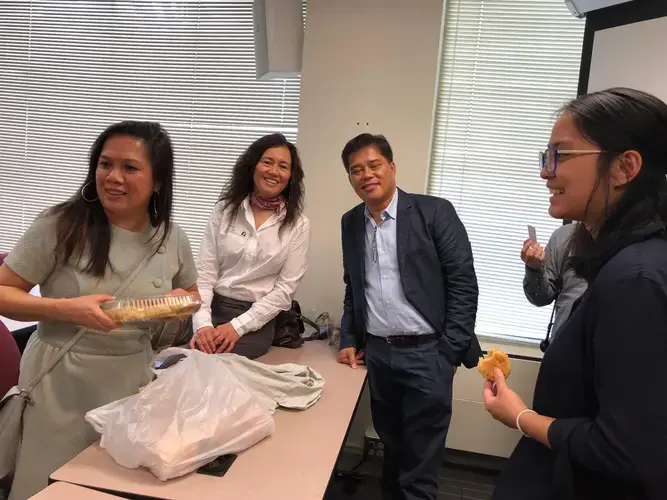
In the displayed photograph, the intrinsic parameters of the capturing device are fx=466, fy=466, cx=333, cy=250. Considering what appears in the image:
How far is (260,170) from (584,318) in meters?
1.59

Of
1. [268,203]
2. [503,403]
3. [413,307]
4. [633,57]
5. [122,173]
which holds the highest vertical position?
[633,57]

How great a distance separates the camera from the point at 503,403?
3.27 feet

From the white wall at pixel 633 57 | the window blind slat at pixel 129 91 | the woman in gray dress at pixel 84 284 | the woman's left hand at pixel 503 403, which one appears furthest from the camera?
the window blind slat at pixel 129 91

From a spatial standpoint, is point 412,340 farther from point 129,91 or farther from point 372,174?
point 129,91

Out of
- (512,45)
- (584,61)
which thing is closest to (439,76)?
(512,45)

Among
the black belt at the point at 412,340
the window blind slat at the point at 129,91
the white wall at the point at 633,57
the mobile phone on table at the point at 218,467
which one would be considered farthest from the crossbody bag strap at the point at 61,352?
the white wall at the point at 633,57

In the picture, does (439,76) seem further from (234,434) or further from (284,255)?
(234,434)

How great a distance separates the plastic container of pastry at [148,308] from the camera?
119 centimetres

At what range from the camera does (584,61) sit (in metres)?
2.47

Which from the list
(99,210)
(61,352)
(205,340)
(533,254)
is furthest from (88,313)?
(533,254)

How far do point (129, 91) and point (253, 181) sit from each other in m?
1.52

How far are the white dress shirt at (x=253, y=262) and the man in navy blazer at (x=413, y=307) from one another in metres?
0.33

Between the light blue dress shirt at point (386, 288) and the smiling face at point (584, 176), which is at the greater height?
the smiling face at point (584, 176)

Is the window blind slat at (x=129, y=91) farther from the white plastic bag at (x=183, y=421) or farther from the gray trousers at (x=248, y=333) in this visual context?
the white plastic bag at (x=183, y=421)
